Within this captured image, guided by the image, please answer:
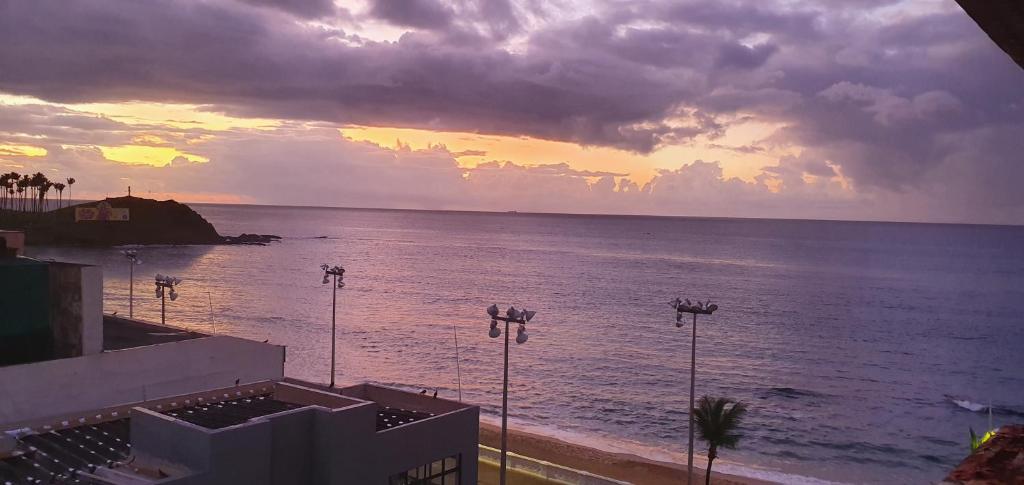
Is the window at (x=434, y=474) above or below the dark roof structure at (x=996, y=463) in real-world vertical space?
below

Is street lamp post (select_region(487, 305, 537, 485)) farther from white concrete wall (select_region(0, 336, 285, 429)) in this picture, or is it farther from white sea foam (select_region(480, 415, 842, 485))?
white sea foam (select_region(480, 415, 842, 485))

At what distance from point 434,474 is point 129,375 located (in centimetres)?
807

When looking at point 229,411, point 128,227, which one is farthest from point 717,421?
point 128,227

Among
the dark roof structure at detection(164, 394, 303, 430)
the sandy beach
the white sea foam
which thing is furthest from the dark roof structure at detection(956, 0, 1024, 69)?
the white sea foam

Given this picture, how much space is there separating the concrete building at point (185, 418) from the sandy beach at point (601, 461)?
1493 cm

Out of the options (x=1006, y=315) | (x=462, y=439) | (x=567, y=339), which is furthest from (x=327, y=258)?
(x=462, y=439)

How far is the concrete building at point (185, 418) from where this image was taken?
12805 mm

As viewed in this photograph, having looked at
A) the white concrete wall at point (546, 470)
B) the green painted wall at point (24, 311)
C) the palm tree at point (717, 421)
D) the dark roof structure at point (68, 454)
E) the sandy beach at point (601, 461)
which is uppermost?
the green painted wall at point (24, 311)

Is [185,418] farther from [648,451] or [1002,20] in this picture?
[648,451]

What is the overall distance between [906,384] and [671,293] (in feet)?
142

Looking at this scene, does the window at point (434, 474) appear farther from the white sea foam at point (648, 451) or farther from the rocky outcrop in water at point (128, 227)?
the rocky outcrop in water at point (128, 227)

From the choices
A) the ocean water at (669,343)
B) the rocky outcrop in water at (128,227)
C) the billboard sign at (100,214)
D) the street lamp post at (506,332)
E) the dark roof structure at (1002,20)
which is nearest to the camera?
the dark roof structure at (1002,20)

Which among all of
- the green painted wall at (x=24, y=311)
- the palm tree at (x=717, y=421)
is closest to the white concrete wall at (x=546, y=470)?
the palm tree at (x=717, y=421)

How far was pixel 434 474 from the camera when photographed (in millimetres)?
15828
